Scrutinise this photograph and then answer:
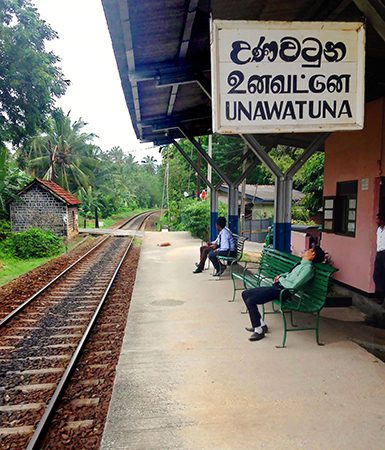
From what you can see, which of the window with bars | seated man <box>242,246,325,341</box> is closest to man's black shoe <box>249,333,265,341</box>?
seated man <box>242,246,325,341</box>

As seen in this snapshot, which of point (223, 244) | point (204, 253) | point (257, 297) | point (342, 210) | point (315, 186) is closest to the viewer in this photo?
point (257, 297)

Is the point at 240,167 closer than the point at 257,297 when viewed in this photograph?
No

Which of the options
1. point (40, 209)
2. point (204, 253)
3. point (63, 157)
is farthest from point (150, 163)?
point (204, 253)

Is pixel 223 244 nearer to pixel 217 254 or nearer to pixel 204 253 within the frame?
pixel 217 254

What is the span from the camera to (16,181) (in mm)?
22000

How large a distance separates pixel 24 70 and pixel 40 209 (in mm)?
7942

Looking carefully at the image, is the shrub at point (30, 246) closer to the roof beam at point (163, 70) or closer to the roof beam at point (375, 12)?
the roof beam at point (163, 70)

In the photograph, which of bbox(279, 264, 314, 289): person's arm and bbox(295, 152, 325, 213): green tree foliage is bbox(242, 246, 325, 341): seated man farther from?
bbox(295, 152, 325, 213): green tree foliage

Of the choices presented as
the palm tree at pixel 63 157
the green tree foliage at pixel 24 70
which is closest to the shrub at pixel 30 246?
the green tree foliage at pixel 24 70

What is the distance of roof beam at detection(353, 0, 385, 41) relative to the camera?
8.56 feet

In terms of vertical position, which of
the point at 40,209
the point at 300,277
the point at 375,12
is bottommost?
the point at 300,277

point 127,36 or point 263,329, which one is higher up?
point 127,36

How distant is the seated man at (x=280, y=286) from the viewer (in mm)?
4340

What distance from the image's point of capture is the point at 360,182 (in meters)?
6.49
